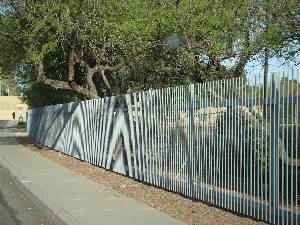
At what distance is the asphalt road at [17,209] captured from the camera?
30.7ft

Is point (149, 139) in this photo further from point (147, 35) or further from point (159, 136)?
point (147, 35)

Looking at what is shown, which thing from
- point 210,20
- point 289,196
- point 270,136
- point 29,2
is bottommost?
point 289,196

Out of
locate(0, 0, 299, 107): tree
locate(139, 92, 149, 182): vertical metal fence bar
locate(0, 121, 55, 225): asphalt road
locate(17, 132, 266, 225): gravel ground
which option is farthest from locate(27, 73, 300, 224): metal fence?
locate(0, 0, 299, 107): tree

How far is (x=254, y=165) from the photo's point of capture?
8.23 meters

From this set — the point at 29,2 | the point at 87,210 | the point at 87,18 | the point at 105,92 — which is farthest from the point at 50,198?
the point at 105,92

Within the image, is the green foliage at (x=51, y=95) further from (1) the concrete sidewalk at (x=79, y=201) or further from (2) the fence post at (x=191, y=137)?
(2) the fence post at (x=191, y=137)

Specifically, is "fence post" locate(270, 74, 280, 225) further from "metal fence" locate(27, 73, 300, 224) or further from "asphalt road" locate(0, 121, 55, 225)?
"asphalt road" locate(0, 121, 55, 225)

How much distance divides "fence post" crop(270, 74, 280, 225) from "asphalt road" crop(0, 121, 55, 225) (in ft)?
11.7

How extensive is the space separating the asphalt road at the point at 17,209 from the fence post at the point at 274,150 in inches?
140

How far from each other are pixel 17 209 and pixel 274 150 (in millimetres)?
5181

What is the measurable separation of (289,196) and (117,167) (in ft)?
27.7

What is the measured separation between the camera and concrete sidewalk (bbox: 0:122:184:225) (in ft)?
29.2

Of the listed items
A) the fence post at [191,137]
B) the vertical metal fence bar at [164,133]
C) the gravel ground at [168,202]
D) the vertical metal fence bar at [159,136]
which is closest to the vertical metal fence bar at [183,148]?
the fence post at [191,137]

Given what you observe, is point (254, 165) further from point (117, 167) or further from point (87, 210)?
point (117, 167)
